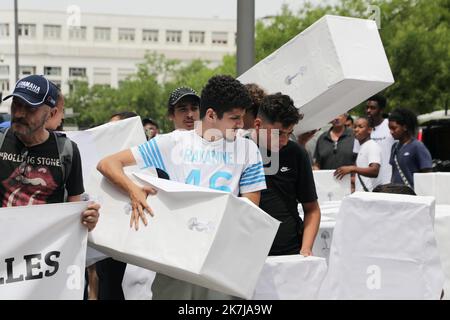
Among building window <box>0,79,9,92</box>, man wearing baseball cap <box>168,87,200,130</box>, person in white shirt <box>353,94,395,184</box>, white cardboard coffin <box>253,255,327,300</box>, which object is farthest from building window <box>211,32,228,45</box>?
white cardboard coffin <box>253,255,327,300</box>

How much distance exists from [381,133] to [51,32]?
104m

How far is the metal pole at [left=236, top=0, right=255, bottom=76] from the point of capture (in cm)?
793

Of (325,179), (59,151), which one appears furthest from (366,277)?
(325,179)

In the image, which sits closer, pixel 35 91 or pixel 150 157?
pixel 35 91

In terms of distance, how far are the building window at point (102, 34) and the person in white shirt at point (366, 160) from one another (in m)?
105

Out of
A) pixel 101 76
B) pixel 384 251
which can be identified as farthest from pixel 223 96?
pixel 101 76

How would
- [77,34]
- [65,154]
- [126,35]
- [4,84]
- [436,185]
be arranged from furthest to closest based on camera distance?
[126,35] < [77,34] < [4,84] < [436,185] < [65,154]

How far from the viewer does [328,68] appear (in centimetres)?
661

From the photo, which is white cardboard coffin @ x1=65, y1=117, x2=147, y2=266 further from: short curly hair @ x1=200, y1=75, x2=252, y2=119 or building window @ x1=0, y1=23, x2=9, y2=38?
building window @ x1=0, y1=23, x2=9, y2=38

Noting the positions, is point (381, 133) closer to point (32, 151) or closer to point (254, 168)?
point (254, 168)

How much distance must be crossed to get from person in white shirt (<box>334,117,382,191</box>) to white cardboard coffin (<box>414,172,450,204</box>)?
1.17 m

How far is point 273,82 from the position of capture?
691 centimetres

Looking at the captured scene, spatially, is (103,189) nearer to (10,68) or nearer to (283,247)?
(283,247)

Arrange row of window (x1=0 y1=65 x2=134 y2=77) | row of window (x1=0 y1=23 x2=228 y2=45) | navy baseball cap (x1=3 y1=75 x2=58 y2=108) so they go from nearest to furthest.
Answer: navy baseball cap (x1=3 y1=75 x2=58 y2=108) < row of window (x1=0 y1=65 x2=134 y2=77) < row of window (x1=0 y1=23 x2=228 y2=45)
